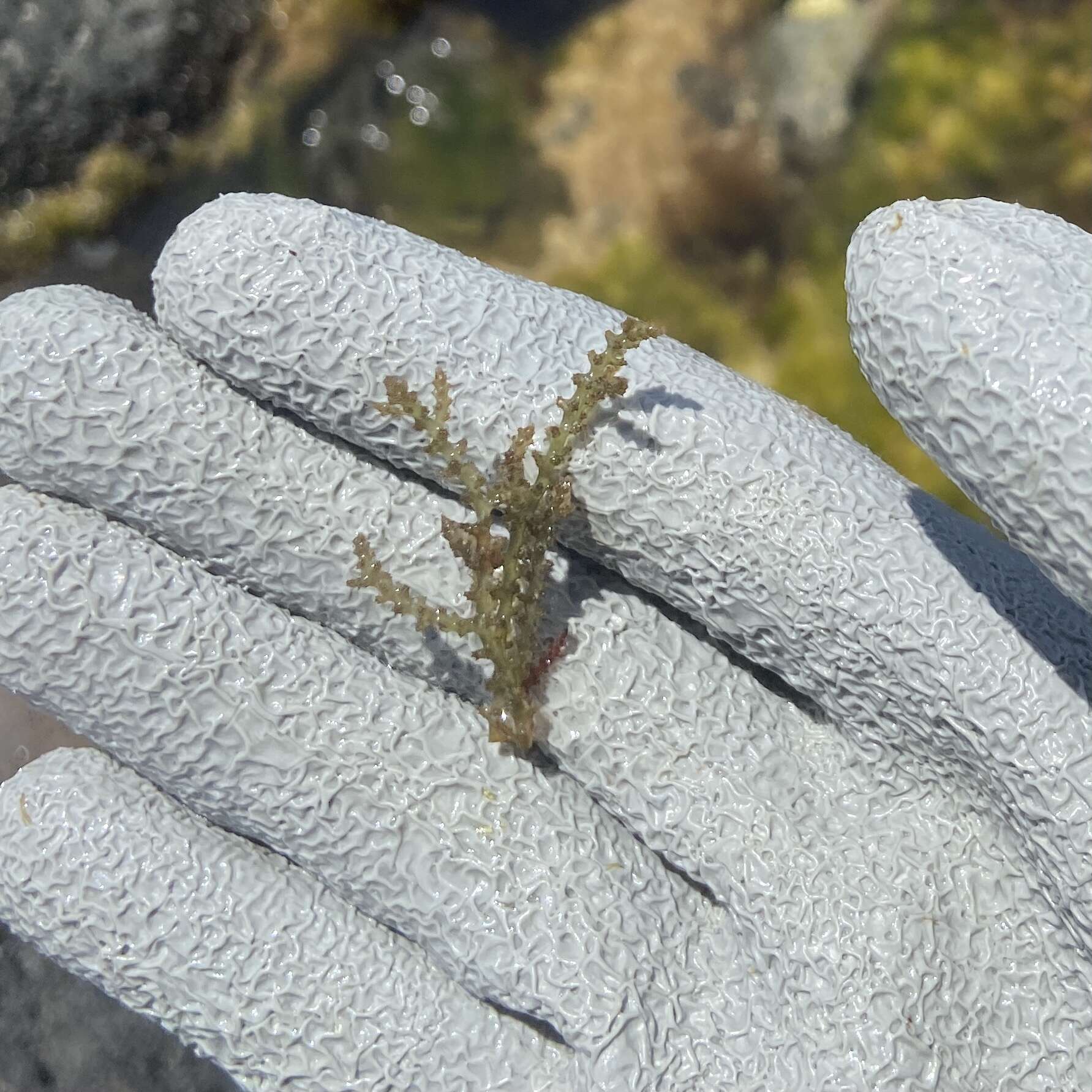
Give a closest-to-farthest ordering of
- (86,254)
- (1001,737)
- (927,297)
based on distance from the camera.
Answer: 1. (927,297)
2. (1001,737)
3. (86,254)

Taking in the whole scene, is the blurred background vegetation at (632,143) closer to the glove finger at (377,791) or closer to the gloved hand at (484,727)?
the gloved hand at (484,727)

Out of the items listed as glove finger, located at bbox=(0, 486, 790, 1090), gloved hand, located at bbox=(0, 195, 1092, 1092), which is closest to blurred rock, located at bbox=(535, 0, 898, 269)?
gloved hand, located at bbox=(0, 195, 1092, 1092)

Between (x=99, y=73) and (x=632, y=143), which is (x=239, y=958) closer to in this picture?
(x=99, y=73)

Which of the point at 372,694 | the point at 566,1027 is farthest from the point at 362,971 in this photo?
the point at 372,694

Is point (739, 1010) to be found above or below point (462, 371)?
below

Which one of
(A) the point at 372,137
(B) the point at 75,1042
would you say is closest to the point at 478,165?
(A) the point at 372,137

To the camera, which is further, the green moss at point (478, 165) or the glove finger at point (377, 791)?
the green moss at point (478, 165)

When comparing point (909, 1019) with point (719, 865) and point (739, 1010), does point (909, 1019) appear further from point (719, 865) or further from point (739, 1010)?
point (719, 865)

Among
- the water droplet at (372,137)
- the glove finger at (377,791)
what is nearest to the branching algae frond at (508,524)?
the glove finger at (377,791)
